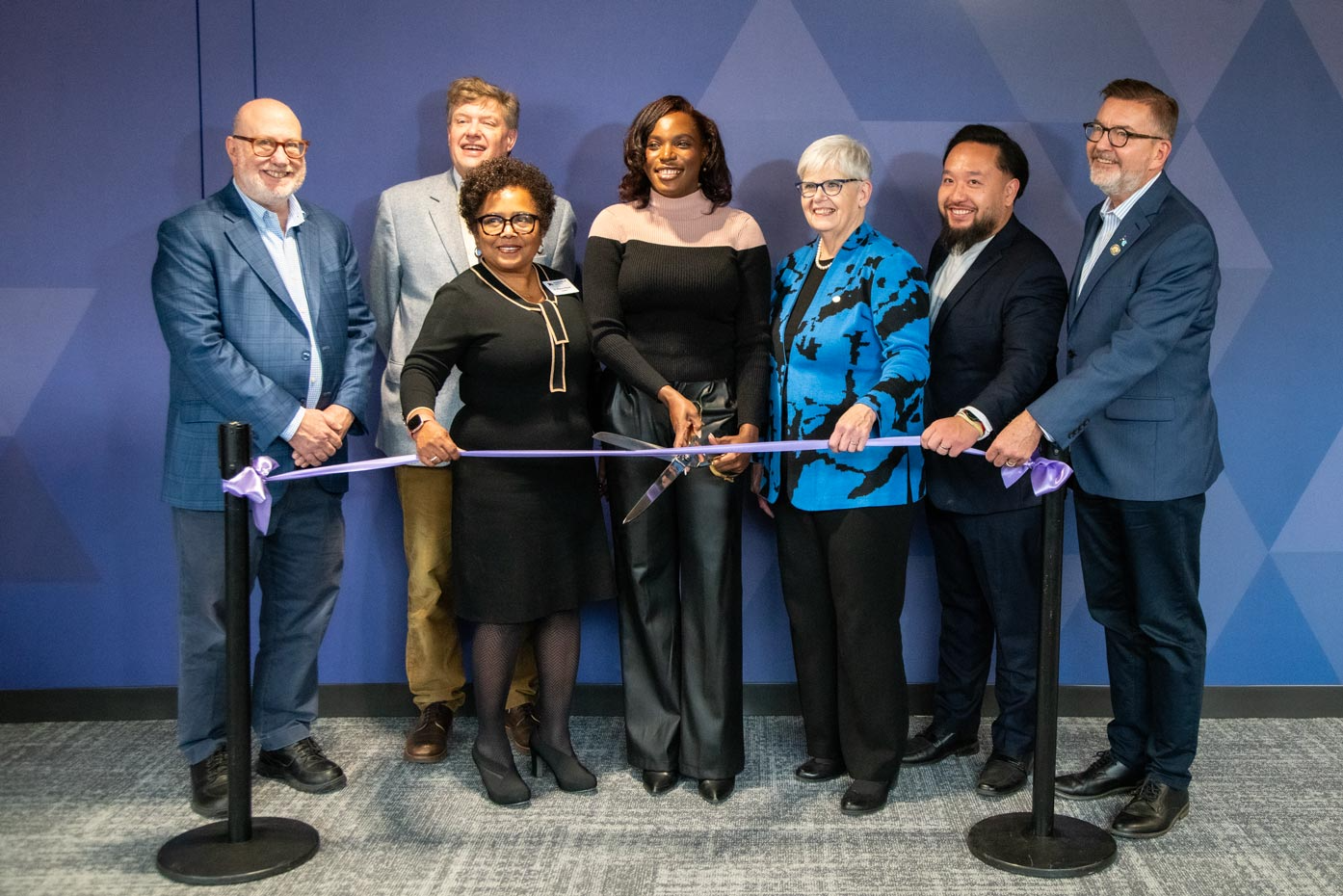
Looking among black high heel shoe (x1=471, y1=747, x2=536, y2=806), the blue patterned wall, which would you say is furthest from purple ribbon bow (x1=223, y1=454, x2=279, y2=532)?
the blue patterned wall

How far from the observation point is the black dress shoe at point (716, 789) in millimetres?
3469

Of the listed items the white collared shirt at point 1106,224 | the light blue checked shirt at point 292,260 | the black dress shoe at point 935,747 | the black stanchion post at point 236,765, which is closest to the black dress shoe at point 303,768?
the black stanchion post at point 236,765

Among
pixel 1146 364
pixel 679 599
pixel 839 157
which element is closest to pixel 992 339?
pixel 1146 364

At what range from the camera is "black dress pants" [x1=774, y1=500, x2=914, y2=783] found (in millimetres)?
3309

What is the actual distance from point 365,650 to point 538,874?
1.45m

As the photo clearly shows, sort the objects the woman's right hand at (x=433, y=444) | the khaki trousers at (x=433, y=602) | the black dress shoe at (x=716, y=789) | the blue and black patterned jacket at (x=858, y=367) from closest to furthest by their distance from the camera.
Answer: the woman's right hand at (x=433, y=444) < the blue and black patterned jacket at (x=858, y=367) < the black dress shoe at (x=716, y=789) < the khaki trousers at (x=433, y=602)

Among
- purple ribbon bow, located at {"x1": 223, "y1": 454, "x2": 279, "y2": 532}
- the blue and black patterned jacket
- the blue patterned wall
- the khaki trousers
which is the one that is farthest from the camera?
the blue patterned wall

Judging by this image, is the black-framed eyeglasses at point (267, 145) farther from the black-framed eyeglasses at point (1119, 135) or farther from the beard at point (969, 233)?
the black-framed eyeglasses at point (1119, 135)

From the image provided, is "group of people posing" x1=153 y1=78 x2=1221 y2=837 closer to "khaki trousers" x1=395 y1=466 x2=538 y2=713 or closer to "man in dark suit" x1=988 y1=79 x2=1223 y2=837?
"man in dark suit" x1=988 y1=79 x2=1223 y2=837

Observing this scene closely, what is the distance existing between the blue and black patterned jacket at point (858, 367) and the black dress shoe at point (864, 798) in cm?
79

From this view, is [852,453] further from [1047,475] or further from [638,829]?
[638,829]

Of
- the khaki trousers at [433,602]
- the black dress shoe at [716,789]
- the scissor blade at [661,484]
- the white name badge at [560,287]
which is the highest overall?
the white name badge at [560,287]

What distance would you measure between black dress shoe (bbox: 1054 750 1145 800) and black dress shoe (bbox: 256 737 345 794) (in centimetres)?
210

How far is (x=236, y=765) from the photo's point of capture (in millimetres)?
3051
